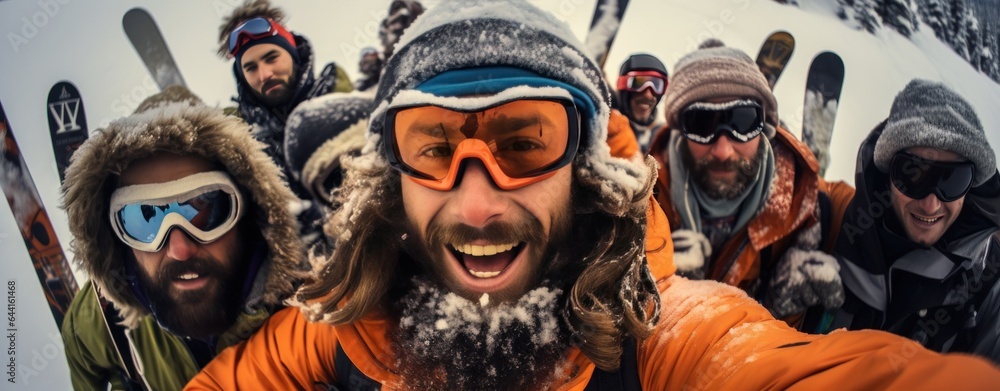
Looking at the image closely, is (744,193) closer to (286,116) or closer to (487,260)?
(487,260)

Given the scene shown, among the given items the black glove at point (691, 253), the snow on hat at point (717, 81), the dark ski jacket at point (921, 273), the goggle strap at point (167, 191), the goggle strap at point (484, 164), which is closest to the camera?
the goggle strap at point (484, 164)

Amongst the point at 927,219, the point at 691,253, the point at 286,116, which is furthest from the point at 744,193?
the point at 286,116

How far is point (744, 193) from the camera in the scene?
2002 mm

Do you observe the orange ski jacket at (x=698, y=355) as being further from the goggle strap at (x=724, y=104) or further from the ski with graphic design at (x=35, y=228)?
the ski with graphic design at (x=35, y=228)

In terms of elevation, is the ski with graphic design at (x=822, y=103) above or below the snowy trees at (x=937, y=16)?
below

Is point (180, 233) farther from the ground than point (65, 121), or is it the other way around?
point (65, 121)

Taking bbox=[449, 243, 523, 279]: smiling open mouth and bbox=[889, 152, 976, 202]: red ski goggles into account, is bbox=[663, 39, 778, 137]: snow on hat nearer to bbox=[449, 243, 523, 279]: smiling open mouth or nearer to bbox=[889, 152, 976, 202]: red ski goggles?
bbox=[889, 152, 976, 202]: red ski goggles

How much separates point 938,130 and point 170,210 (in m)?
2.37

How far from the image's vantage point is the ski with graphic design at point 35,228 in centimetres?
218

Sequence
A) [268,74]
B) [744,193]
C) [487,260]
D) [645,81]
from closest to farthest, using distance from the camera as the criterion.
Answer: [487,260] → [744,193] → [645,81] → [268,74]

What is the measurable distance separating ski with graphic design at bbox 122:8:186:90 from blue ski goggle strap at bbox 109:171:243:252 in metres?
0.83

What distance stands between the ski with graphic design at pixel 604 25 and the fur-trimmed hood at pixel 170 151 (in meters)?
1.33

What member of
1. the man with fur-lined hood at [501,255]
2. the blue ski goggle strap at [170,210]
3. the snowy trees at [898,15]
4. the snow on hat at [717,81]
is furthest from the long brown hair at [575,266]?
the snowy trees at [898,15]

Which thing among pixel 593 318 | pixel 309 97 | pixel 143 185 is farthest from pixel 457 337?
pixel 309 97
